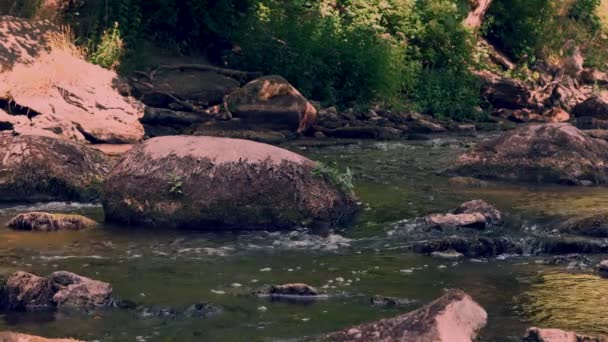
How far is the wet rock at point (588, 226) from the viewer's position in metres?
11.7

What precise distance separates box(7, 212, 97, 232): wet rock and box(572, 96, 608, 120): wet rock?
19394mm

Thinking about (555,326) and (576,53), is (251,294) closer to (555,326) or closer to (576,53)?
(555,326)

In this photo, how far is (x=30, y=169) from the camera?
1401 cm

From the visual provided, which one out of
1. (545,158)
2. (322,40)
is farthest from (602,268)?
(322,40)

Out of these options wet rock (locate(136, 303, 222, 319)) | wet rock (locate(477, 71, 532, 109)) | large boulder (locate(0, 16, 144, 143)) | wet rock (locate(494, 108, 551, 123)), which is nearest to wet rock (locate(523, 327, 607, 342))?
wet rock (locate(136, 303, 222, 319))

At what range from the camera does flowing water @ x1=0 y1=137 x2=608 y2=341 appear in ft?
26.0

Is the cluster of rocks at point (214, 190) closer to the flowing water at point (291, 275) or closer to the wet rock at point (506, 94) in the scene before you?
the flowing water at point (291, 275)

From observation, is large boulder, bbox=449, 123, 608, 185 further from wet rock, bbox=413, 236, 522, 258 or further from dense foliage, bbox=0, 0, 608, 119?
dense foliage, bbox=0, 0, 608, 119

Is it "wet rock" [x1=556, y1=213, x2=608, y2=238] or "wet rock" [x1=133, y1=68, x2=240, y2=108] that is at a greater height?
"wet rock" [x1=133, y1=68, x2=240, y2=108]

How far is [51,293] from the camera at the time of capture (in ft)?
28.0

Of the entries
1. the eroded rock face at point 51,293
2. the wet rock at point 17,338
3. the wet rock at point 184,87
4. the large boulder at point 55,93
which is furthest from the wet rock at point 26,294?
the wet rock at point 184,87

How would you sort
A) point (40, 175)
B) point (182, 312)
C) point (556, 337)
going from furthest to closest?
1. point (40, 175)
2. point (182, 312)
3. point (556, 337)

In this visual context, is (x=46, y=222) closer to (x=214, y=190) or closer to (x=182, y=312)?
(x=214, y=190)

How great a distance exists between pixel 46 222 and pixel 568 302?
5955mm
